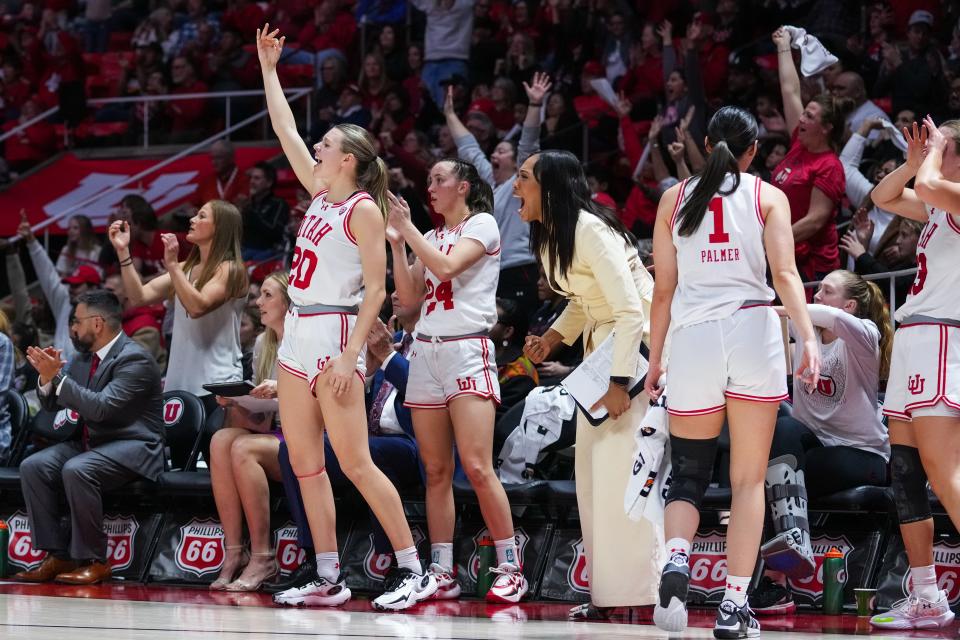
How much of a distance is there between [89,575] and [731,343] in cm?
386

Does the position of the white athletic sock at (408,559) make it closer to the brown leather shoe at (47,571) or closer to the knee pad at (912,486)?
the knee pad at (912,486)

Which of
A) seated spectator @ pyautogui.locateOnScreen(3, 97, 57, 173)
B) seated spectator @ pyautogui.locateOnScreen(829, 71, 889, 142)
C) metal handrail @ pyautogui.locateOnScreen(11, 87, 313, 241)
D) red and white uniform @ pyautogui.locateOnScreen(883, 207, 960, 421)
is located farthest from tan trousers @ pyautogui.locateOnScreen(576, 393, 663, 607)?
seated spectator @ pyautogui.locateOnScreen(3, 97, 57, 173)

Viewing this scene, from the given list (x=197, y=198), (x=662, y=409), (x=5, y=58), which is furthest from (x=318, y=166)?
(x=5, y=58)

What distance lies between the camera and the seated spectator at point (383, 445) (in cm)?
635

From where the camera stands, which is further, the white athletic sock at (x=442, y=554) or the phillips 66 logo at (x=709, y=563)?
the white athletic sock at (x=442, y=554)

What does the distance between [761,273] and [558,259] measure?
3.70ft

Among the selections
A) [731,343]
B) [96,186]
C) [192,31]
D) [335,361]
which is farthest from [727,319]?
[192,31]

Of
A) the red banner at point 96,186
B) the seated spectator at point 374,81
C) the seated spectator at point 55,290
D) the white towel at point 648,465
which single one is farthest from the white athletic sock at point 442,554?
the red banner at point 96,186

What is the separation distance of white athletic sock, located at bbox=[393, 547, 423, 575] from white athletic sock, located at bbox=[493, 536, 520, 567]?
0.42 m

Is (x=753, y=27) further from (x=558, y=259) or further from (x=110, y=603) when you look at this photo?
(x=110, y=603)

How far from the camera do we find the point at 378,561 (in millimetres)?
6676

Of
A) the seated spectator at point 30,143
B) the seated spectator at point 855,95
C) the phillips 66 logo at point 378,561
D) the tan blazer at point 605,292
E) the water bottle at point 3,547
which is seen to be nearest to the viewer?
the tan blazer at point 605,292

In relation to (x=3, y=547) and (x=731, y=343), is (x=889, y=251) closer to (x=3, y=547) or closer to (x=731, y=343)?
(x=731, y=343)

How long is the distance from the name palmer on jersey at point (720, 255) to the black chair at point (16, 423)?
460cm
